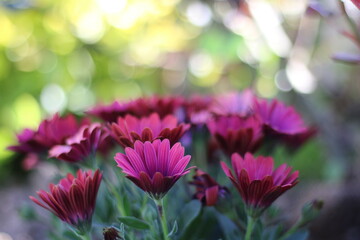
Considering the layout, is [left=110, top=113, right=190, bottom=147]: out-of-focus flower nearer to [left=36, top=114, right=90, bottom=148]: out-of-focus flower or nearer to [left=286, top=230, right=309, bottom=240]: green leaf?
[left=36, top=114, right=90, bottom=148]: out-of-focus flower

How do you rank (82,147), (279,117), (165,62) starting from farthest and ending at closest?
(165,62)
(279,117)
(82,147)

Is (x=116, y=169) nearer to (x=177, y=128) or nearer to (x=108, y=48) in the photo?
(x=177, y=128)

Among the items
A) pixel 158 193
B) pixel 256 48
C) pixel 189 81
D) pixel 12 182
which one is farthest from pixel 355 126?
pixel 158 193

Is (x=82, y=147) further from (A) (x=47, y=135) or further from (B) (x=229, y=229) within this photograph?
(B) (x=229, y=229)

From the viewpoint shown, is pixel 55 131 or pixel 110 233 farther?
pixel 55 131

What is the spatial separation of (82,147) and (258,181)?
0.82 ft

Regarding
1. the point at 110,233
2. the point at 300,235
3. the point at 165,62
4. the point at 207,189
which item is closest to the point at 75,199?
the point at 110,233

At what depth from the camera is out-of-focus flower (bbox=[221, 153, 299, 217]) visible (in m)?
0.54

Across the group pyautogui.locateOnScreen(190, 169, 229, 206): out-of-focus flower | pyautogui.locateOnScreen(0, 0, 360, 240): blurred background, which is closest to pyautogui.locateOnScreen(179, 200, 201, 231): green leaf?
pyautogui.locateOnScreen(190, 169, 229, 206): out-of-focus flower

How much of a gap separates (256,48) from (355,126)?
1.76 feet

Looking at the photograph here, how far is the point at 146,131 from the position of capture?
1.85ft

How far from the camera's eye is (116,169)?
74 cm

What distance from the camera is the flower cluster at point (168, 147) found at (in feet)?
1.71

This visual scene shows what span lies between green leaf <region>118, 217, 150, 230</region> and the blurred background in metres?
0.86
